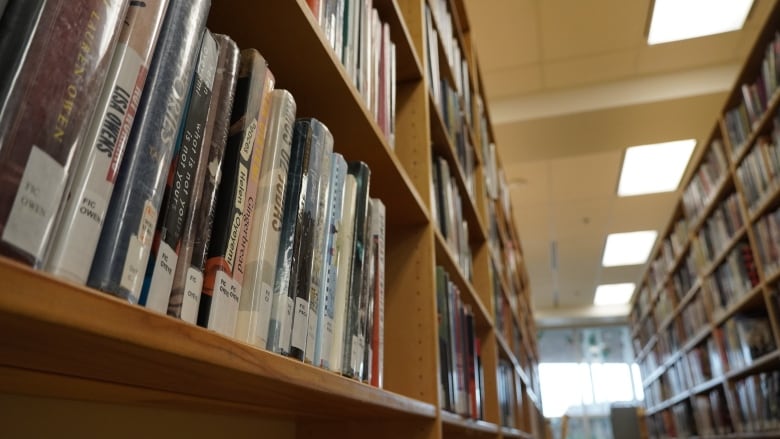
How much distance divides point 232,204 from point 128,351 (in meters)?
0.16

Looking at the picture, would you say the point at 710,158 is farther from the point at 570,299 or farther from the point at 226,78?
the point at 570,299

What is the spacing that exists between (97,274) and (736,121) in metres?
2.87

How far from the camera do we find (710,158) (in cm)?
291

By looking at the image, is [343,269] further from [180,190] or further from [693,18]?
[693,18]

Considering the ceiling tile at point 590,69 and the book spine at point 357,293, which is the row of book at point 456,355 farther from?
the ceiling tile at point 590,69

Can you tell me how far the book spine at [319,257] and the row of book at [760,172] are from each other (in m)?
2.09

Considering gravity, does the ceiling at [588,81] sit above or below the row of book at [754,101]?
above

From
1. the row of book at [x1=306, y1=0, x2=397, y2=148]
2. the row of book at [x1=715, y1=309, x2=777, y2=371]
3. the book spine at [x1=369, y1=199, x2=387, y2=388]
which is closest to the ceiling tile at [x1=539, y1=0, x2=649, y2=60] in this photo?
the row of book at [x1=715, y1=309, x2=777, y2=371]

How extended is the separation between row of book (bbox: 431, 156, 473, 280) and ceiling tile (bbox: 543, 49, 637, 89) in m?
1.92

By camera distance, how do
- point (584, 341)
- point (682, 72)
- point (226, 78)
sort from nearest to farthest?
point (226, 78)
point (682, 72)
point (584, 341)

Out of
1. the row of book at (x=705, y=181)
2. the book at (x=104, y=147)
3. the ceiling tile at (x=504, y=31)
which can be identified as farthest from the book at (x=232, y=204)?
the row of book at (x=705, y=181)

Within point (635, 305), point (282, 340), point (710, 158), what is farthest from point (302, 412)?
point (635, 305)

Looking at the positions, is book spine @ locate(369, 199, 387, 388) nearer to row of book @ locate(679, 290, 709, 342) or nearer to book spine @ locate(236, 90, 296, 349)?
book spine @ locate(236, 90, 296, 349)

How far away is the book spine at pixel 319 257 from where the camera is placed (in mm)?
566
